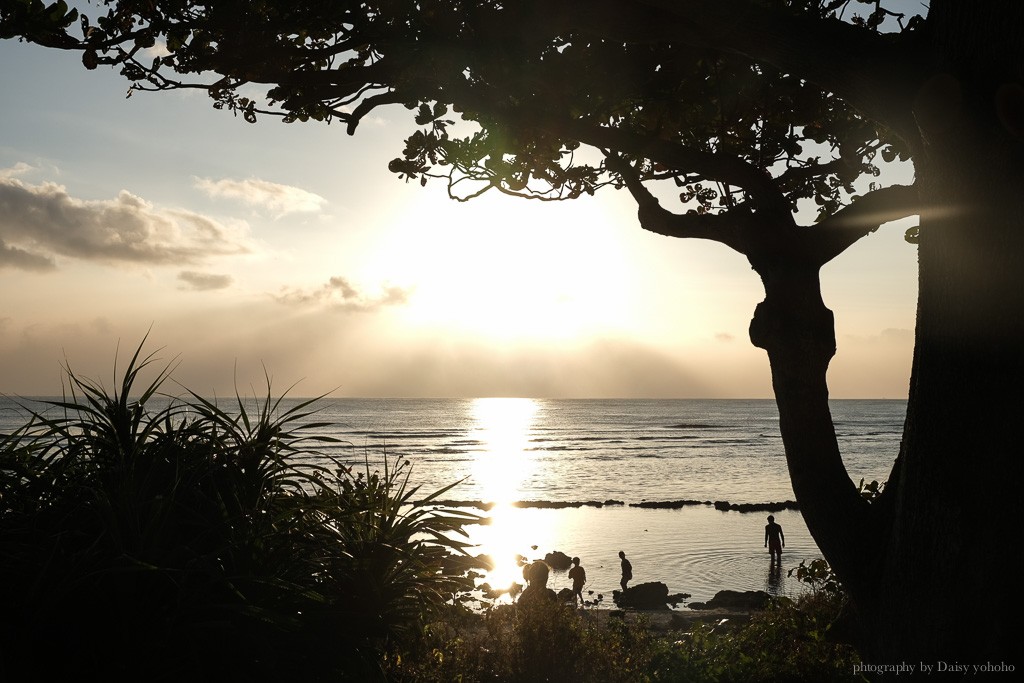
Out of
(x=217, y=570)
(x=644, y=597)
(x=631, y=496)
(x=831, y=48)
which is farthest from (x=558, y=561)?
(x=831, y=48)

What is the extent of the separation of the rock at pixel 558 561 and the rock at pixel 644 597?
13.4 ft

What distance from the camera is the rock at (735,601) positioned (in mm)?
17094

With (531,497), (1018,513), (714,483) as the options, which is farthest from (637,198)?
(714,483)

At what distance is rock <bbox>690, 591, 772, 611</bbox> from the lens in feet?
56.1

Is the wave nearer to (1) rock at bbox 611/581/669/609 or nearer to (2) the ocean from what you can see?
(2) the ocean

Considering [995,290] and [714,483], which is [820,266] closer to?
[995,290]

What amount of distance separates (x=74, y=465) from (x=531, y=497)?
36.1m

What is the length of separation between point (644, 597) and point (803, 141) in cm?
1241

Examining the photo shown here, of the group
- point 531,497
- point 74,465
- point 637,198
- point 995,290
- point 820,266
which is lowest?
point 531,497

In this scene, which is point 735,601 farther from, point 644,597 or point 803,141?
point 803,141

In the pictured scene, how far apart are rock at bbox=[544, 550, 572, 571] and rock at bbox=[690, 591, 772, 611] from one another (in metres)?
5.42

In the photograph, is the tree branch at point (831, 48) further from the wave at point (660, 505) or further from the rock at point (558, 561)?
the wave at point (660, 505)

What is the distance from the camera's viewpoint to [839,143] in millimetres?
8211

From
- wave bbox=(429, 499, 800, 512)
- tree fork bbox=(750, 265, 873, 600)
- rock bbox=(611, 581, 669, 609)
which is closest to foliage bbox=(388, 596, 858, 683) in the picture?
tree fork bbox=(750, 265, 873, 600)
